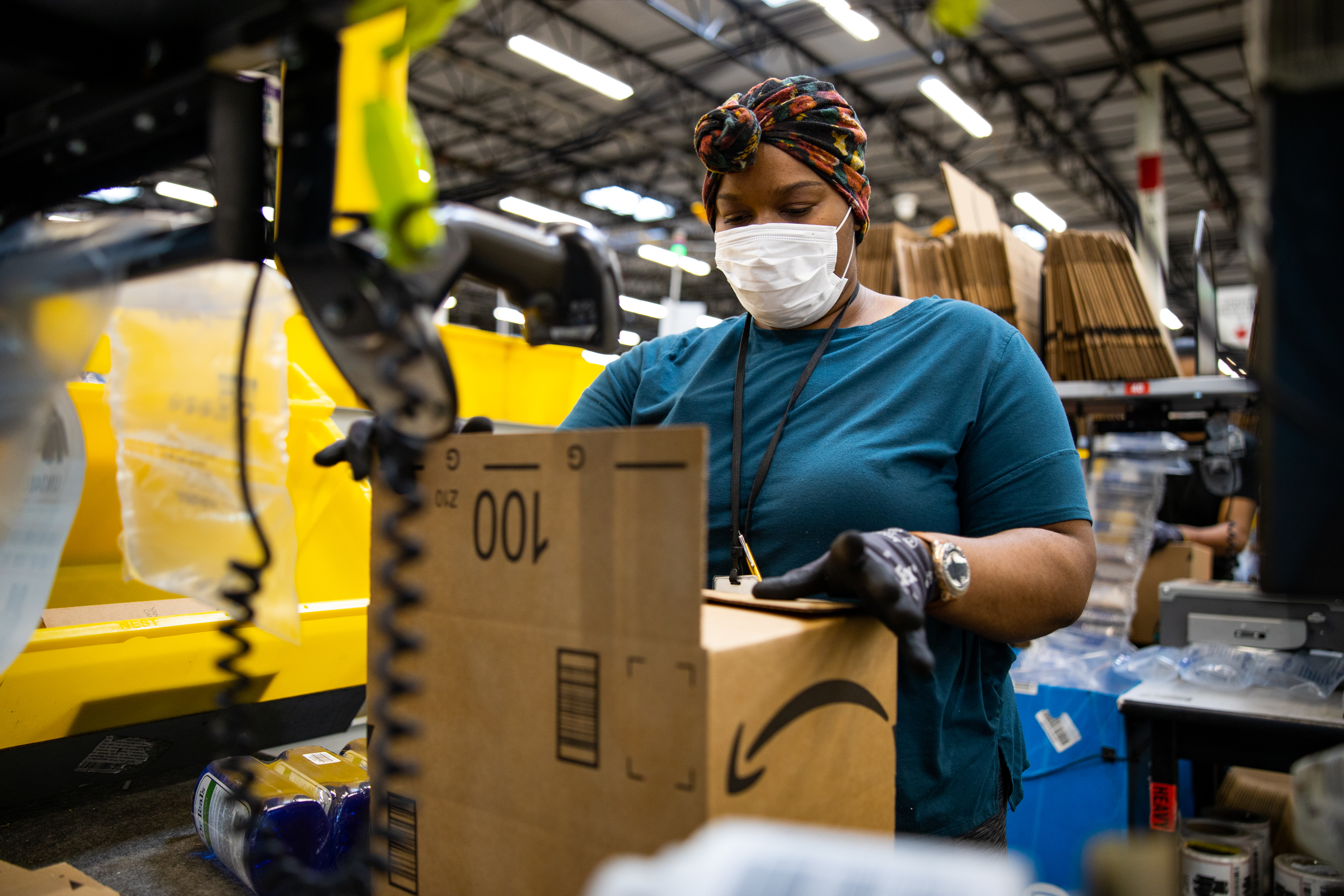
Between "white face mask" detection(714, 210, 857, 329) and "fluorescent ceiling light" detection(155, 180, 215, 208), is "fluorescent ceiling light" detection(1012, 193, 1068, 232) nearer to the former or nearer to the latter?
"fluorescent ceiling light" detection(155, 180, 215, 208)

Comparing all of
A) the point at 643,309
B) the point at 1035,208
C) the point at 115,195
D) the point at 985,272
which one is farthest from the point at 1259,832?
the point at 643,309

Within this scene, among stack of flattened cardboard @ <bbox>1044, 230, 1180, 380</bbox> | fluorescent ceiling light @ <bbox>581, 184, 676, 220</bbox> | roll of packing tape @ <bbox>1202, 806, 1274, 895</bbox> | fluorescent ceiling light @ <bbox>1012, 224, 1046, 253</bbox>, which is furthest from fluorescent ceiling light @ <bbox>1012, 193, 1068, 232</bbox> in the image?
roll of packing tape @ <bbox>1202, 806, 1274, 895</bbox>

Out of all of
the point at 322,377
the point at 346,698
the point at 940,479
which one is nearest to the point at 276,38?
the point at 940,479

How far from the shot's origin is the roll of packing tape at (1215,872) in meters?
1.89

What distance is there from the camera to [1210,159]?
1103 cm

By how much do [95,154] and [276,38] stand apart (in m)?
0.24

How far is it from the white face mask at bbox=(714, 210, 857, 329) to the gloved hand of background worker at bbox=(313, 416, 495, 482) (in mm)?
592

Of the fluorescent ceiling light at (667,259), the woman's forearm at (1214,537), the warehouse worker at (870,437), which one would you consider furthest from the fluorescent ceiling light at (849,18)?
the warehouse worker at (870,437)

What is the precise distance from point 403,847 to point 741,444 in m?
0.66

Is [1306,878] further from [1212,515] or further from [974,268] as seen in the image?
[1212,515]

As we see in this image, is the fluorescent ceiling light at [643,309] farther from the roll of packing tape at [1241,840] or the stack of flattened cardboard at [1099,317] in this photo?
the roll of packing tape at [1241,840]

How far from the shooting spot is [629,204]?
44.3 ft

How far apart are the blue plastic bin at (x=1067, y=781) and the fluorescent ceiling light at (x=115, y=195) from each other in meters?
2.51

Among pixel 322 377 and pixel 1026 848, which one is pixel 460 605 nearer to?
pixel 322 377
